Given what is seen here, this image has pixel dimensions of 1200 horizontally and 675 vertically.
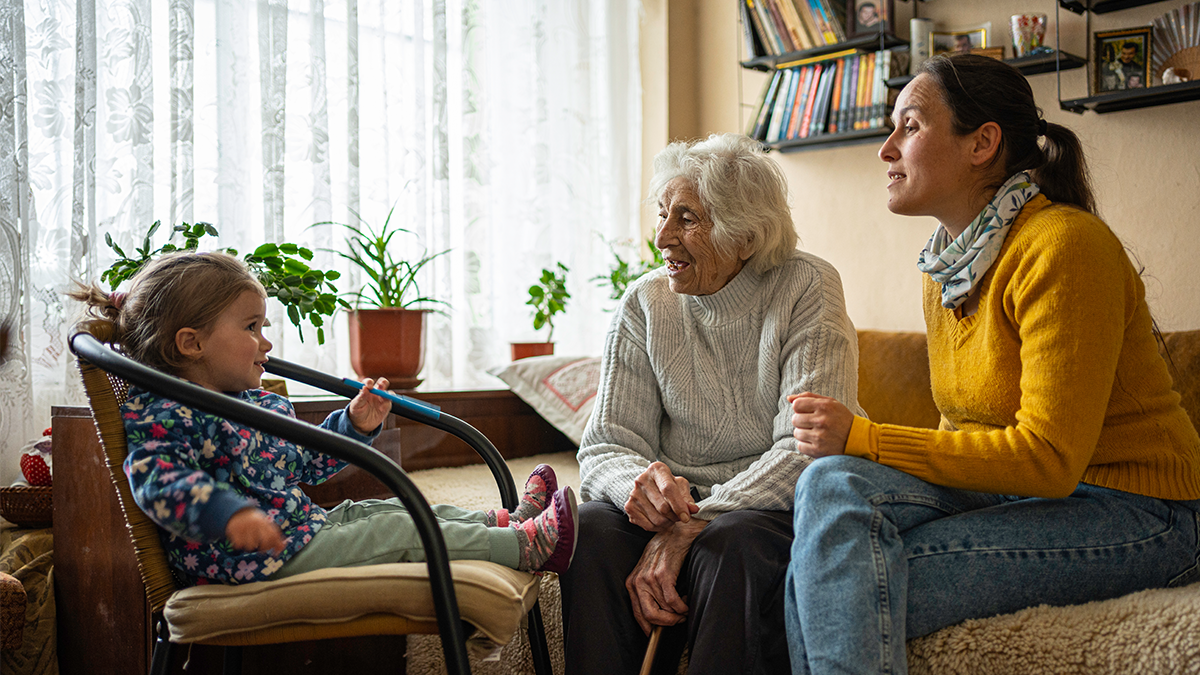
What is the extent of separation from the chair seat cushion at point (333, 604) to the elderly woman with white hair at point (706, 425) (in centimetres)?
28

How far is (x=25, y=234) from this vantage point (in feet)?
6.42

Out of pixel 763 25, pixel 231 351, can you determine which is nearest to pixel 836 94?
pixel 763 25

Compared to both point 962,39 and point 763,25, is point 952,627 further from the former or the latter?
point 763,25

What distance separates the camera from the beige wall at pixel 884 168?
7.61ft

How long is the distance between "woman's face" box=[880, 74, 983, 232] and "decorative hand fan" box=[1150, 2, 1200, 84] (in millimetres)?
1224

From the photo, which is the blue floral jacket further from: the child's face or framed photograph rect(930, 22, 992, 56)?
framed photograph rect(930, 22, 992, 56)

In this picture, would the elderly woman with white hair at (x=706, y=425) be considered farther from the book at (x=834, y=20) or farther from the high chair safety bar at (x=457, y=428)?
the book at (x=834, y=20)

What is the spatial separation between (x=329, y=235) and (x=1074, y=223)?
199 centimetres

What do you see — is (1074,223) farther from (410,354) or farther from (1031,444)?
(410,354)

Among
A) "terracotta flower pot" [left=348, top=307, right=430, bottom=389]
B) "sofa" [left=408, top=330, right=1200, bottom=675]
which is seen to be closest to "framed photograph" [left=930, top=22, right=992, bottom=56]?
"sofa" [left=408, top=330, right=1200, bottom=675]

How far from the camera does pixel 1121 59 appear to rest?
2.30 meters

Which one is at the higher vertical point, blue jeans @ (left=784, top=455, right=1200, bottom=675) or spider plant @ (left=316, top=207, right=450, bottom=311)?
spider plant @ (left=316, top=207, right=450, bottom=311)

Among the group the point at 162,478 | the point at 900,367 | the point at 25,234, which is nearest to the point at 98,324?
the point at 162,478

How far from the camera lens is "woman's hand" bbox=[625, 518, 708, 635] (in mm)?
1334
